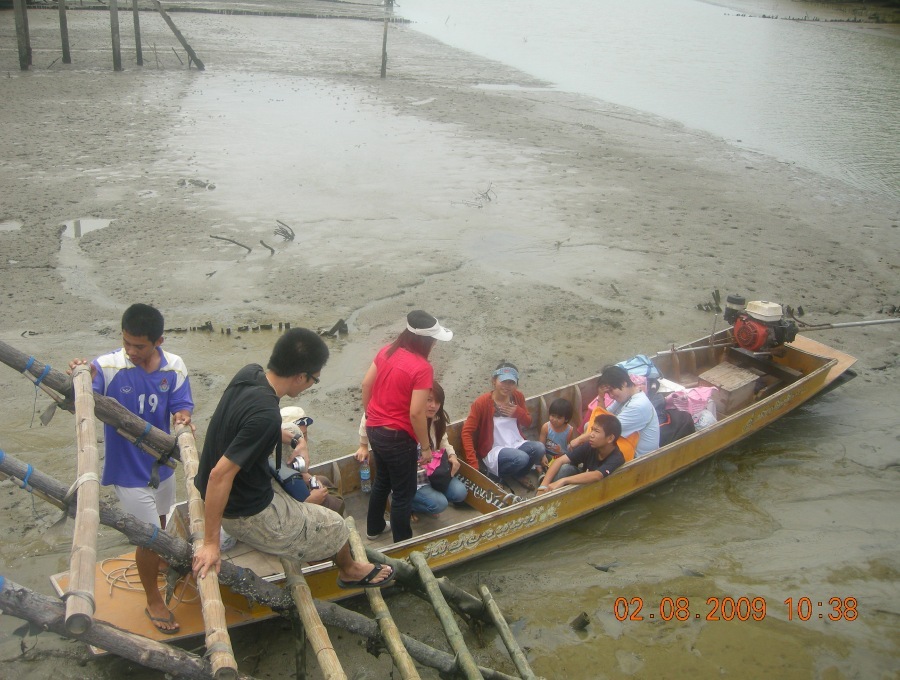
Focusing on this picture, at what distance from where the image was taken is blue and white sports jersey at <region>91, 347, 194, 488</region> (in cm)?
456

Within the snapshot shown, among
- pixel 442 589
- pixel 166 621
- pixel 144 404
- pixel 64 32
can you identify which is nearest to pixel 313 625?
pixel 442 589

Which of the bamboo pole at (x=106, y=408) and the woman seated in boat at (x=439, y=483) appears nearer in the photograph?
the bamboo pole at (x=106, y=408)

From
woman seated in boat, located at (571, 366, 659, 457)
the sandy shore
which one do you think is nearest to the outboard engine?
the sandy shore

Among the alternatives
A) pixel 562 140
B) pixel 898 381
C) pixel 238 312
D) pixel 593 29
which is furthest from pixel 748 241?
pixel 593 29

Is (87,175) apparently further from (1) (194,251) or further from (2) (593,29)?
(2) (593,29)

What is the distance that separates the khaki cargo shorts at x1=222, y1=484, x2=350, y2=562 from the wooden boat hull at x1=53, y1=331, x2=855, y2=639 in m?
0.94

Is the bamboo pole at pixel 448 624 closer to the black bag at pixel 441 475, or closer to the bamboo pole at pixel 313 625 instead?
the bamboo pole at pixel 313 625

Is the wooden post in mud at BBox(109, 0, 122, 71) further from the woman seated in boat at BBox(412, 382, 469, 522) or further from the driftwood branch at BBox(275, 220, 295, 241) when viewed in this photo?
the woman seated in boat at BBox(412, 382, 469, 522)

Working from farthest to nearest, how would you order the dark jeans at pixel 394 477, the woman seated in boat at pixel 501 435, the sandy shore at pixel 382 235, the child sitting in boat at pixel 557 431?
the sandy shore at pixel 382 235
the child sitting in boat at pixel 557 431
the woman seated in boat at pixel 501 435
the dark jeans at pixel 394 477

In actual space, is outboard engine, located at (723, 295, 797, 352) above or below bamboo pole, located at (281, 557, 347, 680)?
below

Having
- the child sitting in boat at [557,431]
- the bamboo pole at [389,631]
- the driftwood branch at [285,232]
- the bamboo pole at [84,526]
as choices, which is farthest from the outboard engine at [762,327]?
the driftwood branch at [285,232]

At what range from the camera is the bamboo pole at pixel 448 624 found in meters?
4.00

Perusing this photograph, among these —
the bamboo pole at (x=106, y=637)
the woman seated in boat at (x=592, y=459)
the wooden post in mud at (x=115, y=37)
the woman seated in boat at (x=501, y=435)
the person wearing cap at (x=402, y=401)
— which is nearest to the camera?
the bamboo pole at (x=106, y=637)

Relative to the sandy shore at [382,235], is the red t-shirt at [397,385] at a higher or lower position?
higher
